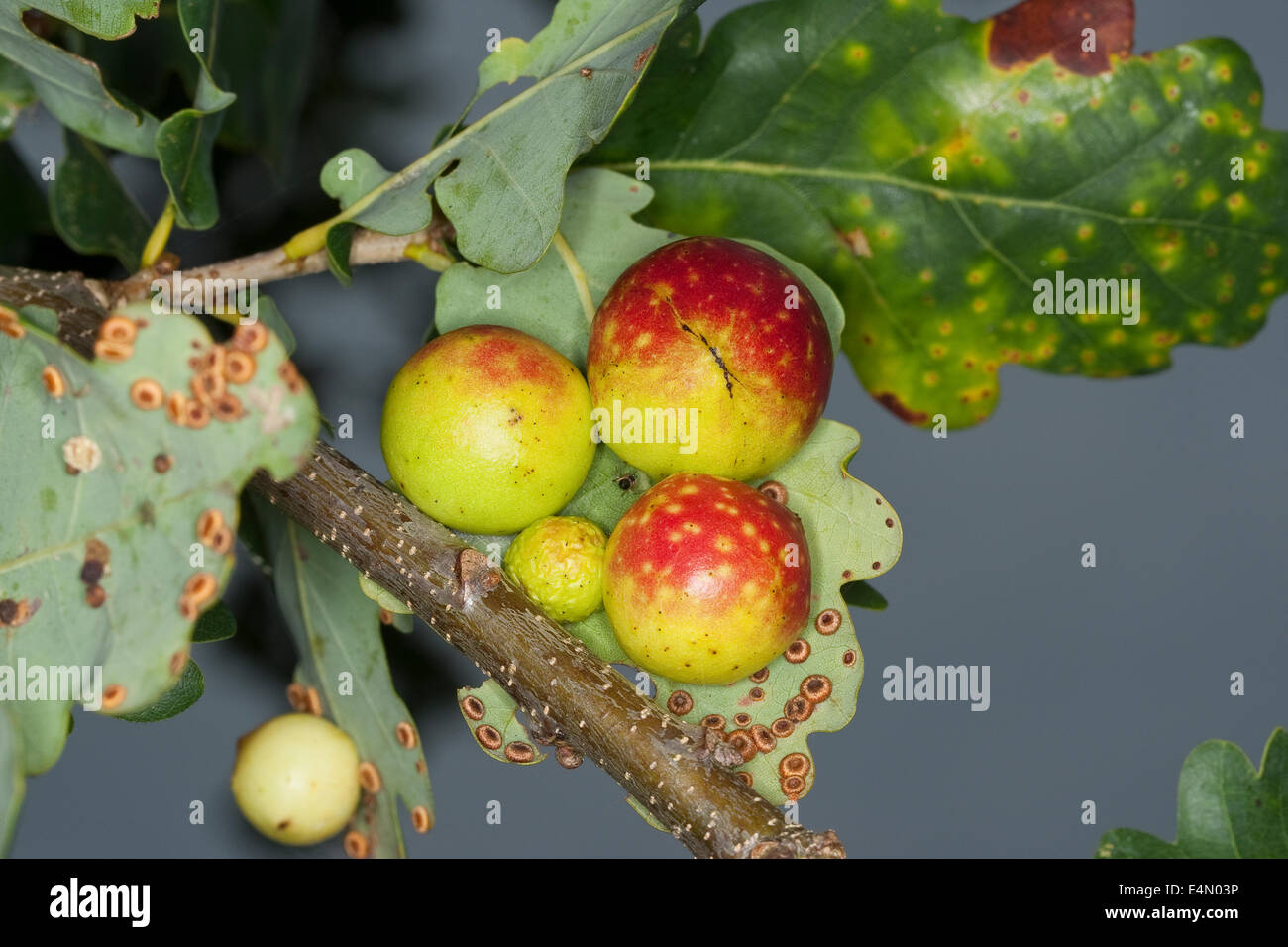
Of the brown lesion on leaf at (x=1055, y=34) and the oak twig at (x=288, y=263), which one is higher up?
the brown lesion on leaf at (x=1055, y=34)

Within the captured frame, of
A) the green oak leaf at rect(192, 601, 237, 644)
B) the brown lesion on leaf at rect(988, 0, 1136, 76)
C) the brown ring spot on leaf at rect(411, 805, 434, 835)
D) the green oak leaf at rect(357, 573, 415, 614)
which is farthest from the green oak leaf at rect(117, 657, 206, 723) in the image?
the brown lesion on leaf at rect(988, 0, 1136, 76)

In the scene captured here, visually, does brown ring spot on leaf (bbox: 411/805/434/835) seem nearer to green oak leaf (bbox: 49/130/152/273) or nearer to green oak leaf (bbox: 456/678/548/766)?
green oak leaf (bbox: 456/678/548/766)

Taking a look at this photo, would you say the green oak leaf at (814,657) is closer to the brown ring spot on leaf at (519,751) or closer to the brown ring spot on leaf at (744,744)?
the brown ring spot on leaf at (744,744)

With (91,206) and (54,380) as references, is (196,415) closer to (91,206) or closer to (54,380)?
(54,380)

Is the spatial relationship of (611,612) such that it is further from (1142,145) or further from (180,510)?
(1142,145)

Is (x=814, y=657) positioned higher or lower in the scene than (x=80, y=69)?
lower

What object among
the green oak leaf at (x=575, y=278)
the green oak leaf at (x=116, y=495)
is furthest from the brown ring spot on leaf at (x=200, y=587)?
the green oak leaf at (x=575, y=278)

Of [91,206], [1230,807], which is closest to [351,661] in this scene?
[91,206]

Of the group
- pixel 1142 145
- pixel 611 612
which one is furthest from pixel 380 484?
pixel 1142 145
